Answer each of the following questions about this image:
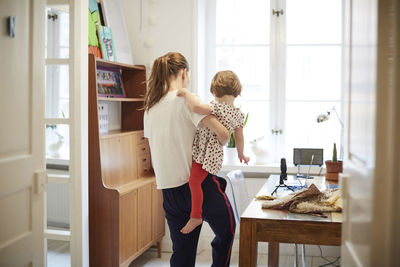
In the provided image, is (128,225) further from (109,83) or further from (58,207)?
(109,83)

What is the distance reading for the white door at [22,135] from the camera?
1869 millimetres

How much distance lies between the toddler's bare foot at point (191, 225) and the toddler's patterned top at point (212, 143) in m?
0.25

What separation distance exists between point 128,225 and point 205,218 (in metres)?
1.18

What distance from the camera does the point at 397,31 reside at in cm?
120

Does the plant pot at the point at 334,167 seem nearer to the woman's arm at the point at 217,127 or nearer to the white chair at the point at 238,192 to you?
the white chair at the point at 238,192

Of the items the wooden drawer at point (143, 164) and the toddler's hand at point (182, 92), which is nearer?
the toddler's hand at point (182, 92)

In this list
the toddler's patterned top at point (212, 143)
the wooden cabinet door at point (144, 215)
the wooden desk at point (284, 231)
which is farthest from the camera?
the wooden cabinet door at point (144, 215)

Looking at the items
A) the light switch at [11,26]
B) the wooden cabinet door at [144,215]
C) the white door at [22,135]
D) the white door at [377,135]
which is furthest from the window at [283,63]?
the white door at [377,135]

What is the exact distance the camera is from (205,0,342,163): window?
14.5ft

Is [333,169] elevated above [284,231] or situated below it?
above

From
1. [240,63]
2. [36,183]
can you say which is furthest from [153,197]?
[36,183]

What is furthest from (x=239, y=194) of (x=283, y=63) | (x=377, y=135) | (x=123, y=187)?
(x=377, y=135)

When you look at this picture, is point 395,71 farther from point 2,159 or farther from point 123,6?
point 123,6

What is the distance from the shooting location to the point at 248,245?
7.82 feet
